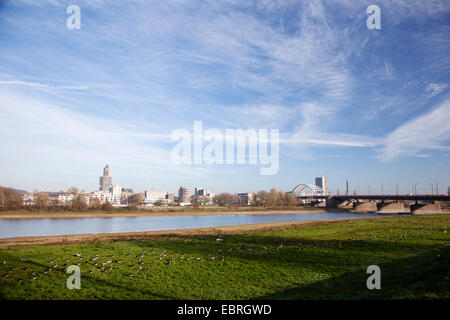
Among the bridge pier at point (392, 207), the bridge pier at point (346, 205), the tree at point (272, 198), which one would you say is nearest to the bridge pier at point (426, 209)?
the bridge pier at point (392, 207)

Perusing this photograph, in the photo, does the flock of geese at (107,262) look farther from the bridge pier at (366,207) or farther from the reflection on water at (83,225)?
the bridge pier at (366,207)

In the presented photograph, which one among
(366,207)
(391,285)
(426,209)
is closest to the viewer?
(391,285)

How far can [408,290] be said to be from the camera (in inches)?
476

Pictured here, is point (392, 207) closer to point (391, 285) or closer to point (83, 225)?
point (83, 225)

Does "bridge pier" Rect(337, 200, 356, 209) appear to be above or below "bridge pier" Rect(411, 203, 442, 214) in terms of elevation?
below

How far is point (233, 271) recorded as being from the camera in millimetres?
17766

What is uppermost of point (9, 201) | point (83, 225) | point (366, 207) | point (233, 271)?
point (233, 271)

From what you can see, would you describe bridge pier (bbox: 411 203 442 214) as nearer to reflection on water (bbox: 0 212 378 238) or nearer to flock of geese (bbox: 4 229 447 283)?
reflection on water (bbox: 0 212 378 238)

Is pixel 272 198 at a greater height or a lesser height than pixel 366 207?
greater

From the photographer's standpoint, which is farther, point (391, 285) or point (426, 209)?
point (426, 209)

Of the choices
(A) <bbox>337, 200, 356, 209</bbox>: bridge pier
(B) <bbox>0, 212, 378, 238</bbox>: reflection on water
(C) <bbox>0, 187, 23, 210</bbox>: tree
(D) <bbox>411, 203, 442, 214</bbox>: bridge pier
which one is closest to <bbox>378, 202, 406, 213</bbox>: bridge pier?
(D) <bbox>411, 203, 442, 214</bbox>: bridge pier

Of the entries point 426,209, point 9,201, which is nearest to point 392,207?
point 426,209

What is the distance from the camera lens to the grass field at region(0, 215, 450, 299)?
13.4m
